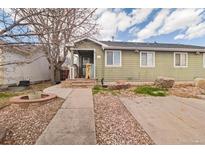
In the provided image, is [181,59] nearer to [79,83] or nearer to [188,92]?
[188,92]

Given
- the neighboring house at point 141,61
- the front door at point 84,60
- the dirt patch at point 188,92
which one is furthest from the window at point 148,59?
the front door at point 84,60

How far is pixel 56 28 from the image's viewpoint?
3727 mm

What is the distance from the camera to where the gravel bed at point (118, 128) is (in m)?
3.78

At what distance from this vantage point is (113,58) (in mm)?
14719

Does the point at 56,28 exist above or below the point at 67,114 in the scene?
above

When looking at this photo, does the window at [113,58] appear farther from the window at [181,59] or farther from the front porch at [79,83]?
the window at [181,59]

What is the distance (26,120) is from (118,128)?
2477 millimetres

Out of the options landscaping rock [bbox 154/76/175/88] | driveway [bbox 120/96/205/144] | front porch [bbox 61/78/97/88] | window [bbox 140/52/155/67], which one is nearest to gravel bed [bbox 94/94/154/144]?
driveway [bbox 120/96/205/144]

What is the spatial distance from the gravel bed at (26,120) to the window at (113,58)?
791cm
